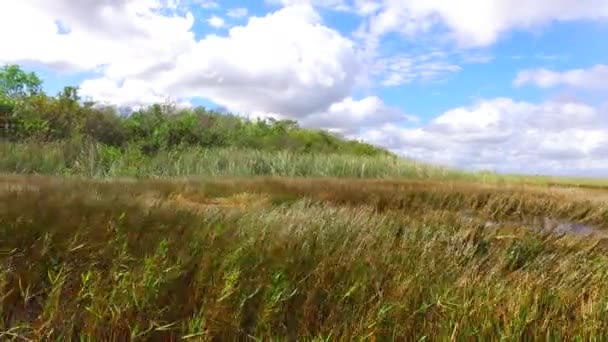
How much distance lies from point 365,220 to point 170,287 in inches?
156

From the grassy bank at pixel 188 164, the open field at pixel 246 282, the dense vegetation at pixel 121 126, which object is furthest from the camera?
the dense vegetation at pixel 121 126

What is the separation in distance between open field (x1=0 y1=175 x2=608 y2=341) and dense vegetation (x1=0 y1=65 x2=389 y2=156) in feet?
53.8

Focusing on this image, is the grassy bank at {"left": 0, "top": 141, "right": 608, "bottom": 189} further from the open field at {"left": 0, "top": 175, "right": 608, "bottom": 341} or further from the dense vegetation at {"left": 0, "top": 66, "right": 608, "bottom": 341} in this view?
the open field at {"left": 0, "top": 175, "right": 608, "bottom": 341}

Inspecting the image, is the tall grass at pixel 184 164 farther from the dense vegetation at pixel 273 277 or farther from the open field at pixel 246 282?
the open field at pixel 246 282

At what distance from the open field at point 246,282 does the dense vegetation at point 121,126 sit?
53.8 ft

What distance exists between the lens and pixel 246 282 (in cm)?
457

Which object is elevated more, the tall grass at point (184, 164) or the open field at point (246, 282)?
the tall grass at point (184, 164)

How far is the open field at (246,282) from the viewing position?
3.97 m

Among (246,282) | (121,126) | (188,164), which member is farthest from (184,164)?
(246,282)

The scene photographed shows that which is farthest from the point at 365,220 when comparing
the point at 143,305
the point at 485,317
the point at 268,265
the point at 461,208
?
the point at 461,208

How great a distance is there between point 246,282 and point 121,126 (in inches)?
873

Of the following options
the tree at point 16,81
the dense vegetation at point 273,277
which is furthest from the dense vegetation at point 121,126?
the dense vegetation at point 273,277

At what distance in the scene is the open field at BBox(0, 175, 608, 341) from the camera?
397 cm

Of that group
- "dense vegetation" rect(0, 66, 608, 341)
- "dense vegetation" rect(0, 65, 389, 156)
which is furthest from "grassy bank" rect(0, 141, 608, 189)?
"dense vegetation" rect(0, 66, 608, 341)
